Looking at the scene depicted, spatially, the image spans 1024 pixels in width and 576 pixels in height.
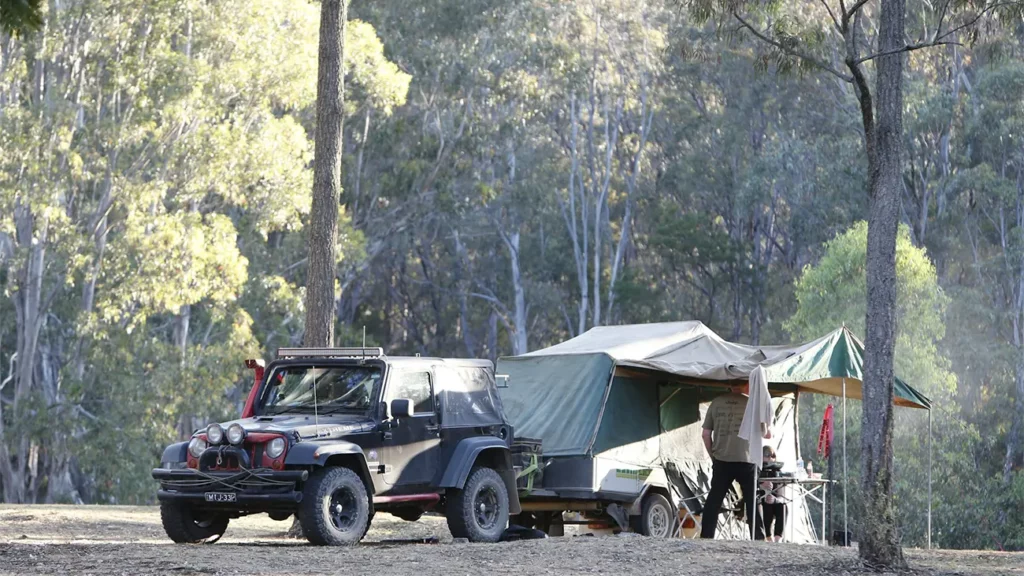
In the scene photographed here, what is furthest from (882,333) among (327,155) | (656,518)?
(327,155)

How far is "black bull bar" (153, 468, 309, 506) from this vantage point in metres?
10.2

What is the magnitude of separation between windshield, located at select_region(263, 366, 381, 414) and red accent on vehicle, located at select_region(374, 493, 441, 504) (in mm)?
727

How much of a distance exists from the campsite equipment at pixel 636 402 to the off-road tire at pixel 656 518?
20mm

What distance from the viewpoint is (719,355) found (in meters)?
14.5

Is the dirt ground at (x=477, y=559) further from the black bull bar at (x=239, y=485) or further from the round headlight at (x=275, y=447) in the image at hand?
the round headlight at (x=275, y=447)

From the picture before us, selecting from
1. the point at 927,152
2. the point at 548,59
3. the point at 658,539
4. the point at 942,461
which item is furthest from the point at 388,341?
the point at 658,539

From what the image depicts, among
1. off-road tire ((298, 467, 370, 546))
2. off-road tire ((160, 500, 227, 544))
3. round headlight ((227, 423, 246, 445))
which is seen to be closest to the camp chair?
off-road tire ((298, 467, 370, 546))

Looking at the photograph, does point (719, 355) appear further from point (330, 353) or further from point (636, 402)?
point (330, 353)

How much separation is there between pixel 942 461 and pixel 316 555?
23790 millimetres

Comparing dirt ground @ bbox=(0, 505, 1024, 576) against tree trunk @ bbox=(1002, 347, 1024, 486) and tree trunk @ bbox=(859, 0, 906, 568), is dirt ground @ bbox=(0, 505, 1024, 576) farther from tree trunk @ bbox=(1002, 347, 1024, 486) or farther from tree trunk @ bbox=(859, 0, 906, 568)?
tree trunk @ bbox=(1002, 347, 1024, 486)

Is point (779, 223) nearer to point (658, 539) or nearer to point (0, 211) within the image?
point (0, 211)

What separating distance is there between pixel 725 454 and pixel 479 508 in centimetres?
246

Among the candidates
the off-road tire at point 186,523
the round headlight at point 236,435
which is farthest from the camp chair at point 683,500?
the round headlight at point 236,435

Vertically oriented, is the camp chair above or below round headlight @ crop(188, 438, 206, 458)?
below
